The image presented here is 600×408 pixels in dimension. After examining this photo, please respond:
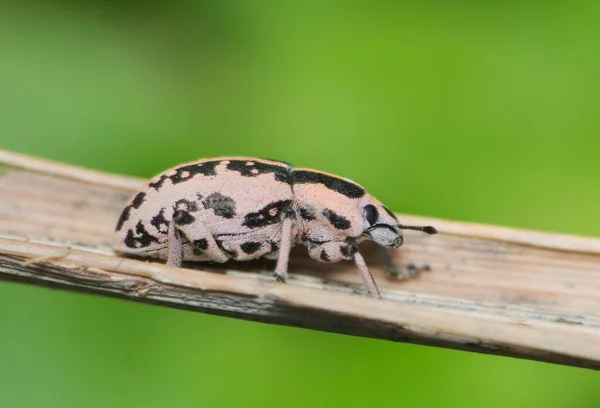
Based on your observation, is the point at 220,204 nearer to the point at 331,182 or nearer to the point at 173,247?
the point at 173,247

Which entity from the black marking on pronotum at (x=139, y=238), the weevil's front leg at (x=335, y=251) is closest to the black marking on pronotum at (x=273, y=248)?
the weevil's front leg at (x=335, y=251)

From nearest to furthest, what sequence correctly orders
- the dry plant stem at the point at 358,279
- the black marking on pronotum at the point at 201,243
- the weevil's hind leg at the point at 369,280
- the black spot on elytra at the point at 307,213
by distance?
1. the dry plant stem at the point at 358,279
2. the weevil's hind leg at the point at 369,280
3. the black marking on pronotum at the point at 201,243
4. the black spot on elytra at the point at 307,213

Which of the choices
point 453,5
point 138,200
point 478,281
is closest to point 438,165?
point 478,281

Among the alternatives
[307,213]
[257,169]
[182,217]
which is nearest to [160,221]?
[182,217]

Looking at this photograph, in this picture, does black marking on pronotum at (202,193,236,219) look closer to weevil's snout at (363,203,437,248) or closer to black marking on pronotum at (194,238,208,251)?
black marking on pronotum at (194,238,208,251)

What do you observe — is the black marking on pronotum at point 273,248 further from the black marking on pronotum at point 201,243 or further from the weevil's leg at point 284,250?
the black marking on pronotum at point 201,243

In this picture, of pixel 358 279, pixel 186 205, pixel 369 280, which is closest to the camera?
pixel 369 280

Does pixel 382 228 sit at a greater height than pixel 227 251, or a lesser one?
greater
